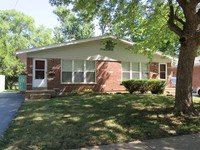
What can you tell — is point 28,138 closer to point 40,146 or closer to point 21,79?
point 40,146

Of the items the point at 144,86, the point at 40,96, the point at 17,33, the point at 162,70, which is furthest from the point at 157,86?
the point at 17,33

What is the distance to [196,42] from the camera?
354 inches

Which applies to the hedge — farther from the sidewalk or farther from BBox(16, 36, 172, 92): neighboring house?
the sidewalk

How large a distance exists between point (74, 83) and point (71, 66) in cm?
125

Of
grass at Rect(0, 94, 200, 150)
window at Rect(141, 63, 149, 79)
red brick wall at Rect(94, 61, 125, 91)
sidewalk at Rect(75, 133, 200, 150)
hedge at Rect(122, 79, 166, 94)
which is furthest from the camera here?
window at Rect(141, 63, 149, 79)

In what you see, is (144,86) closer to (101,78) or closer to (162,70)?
(101,78)

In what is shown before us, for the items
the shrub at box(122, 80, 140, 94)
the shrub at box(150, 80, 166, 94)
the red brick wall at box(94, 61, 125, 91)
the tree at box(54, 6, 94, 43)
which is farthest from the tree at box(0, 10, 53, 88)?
the shrub at box(150, 80, 166, 94)

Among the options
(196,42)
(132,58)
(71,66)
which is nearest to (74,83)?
(71,66)

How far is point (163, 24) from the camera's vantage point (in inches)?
532

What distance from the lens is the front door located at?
54.9 ft

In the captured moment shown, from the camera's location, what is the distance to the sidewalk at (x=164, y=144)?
5980mm

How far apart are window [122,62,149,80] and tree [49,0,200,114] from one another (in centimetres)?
370

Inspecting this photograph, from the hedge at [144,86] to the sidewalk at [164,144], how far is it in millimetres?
10225

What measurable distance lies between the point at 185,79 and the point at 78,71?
33.3ft
